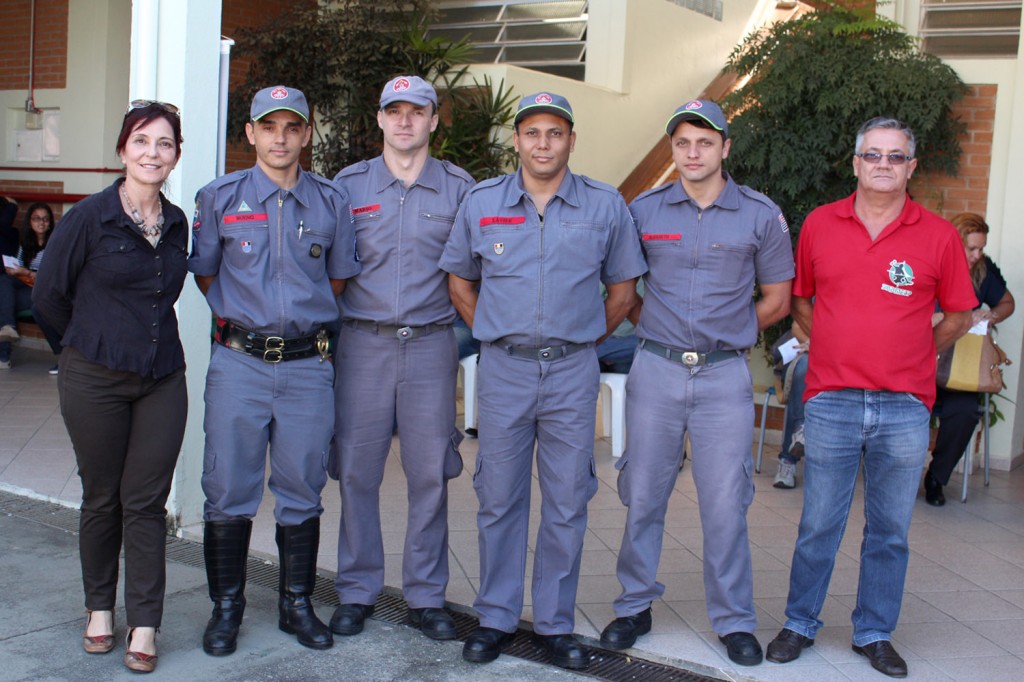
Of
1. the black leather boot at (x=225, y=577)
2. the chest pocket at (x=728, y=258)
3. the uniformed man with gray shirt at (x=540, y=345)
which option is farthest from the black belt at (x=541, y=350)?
the black leather boot at (x=225, y=577)

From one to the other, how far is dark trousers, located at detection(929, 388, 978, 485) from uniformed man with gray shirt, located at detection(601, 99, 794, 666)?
2.72m

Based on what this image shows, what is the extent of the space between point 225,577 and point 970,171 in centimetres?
531

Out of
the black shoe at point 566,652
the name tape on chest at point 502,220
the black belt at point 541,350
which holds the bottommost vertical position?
the black shoe at point 566,652

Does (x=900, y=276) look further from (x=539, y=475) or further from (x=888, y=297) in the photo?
(x=539, y=475)

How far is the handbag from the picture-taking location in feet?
20.0

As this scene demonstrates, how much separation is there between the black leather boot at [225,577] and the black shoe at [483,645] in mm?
823

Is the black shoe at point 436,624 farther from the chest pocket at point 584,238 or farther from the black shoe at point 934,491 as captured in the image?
the black shoe at point 934,491

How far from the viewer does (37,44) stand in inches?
399

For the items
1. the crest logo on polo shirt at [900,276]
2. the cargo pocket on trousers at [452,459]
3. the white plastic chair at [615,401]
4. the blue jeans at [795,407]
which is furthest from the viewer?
the blue jeans at [795,407]

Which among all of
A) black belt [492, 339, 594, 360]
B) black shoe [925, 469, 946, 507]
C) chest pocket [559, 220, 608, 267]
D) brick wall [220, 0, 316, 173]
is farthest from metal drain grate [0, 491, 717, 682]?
brick wall [220, 0, 316, 173]

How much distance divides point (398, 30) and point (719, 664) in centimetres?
637

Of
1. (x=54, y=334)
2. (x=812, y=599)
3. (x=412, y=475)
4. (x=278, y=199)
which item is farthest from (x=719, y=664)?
(x=54, y=334)

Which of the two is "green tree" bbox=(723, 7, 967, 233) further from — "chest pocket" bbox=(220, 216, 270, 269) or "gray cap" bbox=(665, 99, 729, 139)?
"chest pocket" bbox=(220, 216, 270, 269)

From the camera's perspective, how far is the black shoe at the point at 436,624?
405 cm
